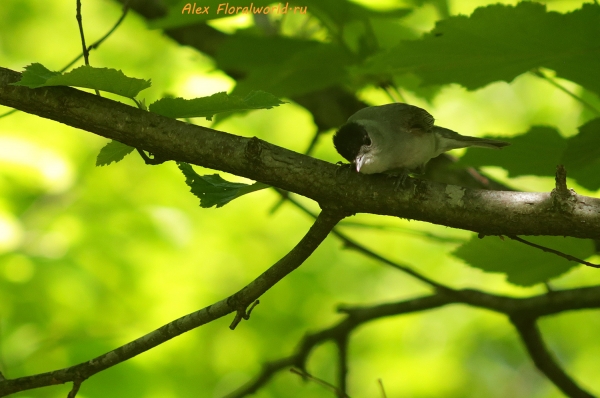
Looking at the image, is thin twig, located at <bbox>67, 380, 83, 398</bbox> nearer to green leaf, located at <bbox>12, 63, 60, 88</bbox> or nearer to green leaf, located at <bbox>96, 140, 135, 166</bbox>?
A: green leaf, located at <bbox>96, 140, 135, 166</bbox>

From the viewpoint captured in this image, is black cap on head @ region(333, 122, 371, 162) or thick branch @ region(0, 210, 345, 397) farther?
black cap on head @ region(333, 122, 371, 162)

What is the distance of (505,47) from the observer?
1.83 m

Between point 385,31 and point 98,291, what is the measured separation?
2.45 metres

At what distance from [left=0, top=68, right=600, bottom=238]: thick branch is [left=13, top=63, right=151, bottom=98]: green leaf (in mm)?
187

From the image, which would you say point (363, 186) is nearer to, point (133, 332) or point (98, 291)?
point (133, 332)

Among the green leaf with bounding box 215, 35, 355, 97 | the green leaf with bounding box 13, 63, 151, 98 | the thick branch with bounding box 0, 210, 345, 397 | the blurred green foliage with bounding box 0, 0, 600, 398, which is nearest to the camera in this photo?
the green leaf with bounding box 13, 63, 151, 98

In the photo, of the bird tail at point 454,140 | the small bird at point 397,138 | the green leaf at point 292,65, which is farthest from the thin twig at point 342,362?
the green leaf at point 292,65

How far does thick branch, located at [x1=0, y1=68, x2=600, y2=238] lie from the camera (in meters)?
1.69

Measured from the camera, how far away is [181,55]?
16.4 ft

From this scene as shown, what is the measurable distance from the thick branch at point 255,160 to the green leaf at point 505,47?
0.46m

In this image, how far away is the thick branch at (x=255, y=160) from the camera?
169cm

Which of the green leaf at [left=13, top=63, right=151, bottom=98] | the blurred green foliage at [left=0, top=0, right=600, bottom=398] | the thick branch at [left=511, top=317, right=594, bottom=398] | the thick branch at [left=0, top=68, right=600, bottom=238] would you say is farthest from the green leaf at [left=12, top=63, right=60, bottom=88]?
Result: the thick branch at [left=511, top=317, right=594, bottom=398]

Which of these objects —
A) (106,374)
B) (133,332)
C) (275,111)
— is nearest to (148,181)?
(275,111)

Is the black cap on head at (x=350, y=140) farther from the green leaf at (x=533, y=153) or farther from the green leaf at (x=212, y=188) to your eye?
the green leaf at (x=212, y=188)
